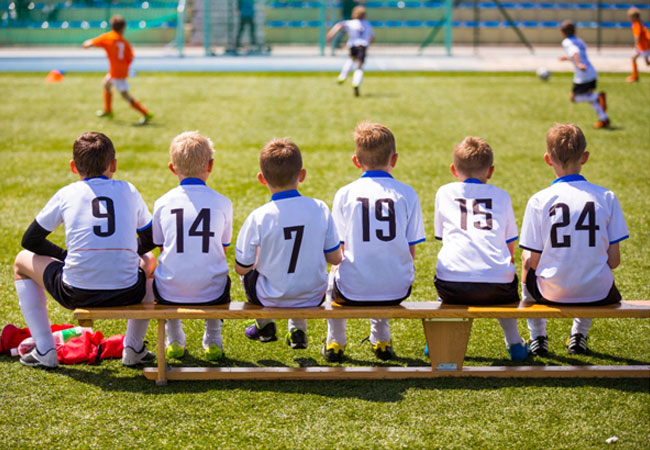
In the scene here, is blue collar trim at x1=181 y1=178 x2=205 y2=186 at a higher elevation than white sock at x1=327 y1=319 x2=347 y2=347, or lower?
higher

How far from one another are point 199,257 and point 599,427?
2.27m

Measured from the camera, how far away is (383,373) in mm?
4258

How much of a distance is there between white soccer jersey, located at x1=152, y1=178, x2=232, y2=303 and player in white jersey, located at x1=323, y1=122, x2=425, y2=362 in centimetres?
68

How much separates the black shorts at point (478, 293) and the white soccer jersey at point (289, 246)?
702 millimetres

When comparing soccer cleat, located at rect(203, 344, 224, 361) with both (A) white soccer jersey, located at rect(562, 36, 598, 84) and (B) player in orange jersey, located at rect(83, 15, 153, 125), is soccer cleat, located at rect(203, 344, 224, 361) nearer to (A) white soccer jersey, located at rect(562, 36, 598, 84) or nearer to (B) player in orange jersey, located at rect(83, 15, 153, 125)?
(B) player in orange jersey, located at rect(83, 15, 153, 125)

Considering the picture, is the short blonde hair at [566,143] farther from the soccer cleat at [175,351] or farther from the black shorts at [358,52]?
the black shorts at [358,52]

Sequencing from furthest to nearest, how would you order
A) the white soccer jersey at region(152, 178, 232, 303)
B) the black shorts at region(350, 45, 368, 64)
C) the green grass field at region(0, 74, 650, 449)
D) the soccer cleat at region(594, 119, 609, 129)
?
the black shorts at region(350, 45, 368, 64), the soccer cleat at region(594, 119, 609, 129), the white soccer jersey at region(152, 178, 232, 303), the green grass field at region(0, 74, 650, 449)

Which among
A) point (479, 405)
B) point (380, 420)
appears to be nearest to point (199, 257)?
point (380, 420)

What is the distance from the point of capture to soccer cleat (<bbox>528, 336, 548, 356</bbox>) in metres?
4.60

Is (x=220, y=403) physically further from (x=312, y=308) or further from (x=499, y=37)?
(x=499, y=37)

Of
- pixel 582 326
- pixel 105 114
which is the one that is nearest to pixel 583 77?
pixel 105 114

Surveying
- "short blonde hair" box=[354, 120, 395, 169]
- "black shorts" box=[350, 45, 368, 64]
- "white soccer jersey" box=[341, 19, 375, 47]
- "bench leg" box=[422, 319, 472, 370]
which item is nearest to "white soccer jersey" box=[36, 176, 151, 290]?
"short blonde hair" box=[354, 120, 395, 169]

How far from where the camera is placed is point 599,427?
12.2 feet

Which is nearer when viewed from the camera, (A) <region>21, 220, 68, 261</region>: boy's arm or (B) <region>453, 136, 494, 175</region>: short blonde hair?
(A) <region>21, 220, 68, 261</region>: boy's arm
